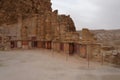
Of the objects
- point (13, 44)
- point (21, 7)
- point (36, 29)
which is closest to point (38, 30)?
point (36, 29)

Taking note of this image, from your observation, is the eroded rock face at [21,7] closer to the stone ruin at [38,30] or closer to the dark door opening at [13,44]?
the stone ruin at [38,30]

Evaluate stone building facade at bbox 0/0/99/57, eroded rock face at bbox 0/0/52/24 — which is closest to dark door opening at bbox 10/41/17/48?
stone building facade at bbox 0/0/99/57

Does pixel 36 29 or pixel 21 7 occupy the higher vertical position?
→ pixel 21 7

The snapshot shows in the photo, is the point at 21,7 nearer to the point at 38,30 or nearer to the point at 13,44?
the point at 38,30

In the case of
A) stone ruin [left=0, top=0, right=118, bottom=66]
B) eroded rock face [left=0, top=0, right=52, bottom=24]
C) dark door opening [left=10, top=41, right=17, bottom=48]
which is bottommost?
dark door opening [left=10, top=41, right=17, bottom=48]

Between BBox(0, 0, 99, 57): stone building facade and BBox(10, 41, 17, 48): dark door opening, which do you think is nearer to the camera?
BBox(0, 0, 99, 57): stone building facade

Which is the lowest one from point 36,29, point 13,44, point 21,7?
point 13,44

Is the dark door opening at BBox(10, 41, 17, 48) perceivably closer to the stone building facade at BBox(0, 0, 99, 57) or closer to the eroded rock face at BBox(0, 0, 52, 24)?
the stone building facade at BBox(0, 0, 99, 57)

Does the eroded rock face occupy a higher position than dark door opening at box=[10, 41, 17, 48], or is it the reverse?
the eroded rock face

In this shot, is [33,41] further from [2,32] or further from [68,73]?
[68,73]

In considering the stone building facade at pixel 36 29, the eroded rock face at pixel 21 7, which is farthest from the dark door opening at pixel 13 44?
the eroded rock face at pixel 21 7

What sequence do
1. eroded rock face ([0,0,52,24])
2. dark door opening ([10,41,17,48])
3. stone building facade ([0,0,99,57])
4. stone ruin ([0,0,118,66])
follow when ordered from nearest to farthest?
1. stone ruin ([0,0,118,66])
2. stone building facade ([0,0,99,57])
3. dark door opening ([10,41,17,48])
4. eroded rock face ([0,0,52,24])

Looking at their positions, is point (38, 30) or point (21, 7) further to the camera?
point (21, 7)

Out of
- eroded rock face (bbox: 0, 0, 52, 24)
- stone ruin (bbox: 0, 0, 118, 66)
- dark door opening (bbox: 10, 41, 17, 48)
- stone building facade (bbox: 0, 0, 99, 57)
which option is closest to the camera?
stone ruin (bbox: 0, 0, 118, 66)
